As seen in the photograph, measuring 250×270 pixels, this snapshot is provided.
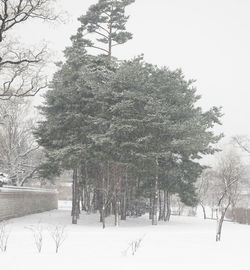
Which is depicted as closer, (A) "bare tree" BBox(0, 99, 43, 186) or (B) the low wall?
(B) the low wall

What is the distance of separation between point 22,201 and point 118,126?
38.6 ft

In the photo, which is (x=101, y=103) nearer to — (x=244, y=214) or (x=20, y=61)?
(x=20, y=61)

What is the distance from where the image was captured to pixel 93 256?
11.1 metres

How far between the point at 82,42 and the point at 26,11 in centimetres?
1098

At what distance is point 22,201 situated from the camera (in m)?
29.3

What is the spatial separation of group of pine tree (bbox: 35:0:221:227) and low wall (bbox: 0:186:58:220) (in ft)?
9.71

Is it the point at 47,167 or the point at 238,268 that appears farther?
→ the point at 47,167

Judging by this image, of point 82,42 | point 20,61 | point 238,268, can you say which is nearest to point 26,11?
point 20,61

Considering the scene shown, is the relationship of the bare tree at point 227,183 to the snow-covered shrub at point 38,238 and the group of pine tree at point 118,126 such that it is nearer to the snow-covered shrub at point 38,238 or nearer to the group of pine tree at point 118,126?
the group of pine tree at point 118,126

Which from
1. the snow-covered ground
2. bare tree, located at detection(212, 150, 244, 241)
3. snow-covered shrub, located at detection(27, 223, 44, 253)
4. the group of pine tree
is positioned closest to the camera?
the snow-covered ground

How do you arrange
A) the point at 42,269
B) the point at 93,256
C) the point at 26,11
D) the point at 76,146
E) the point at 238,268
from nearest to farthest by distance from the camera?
the point at 42,269 → the point at 238,268 → the point at 93,256 → the point at 26,11 → the point at 76,146

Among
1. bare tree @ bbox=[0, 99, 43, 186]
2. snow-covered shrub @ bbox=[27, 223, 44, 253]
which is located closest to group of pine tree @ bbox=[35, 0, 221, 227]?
snow-covered shrub @ bbox=[27, 223, 44, 253]

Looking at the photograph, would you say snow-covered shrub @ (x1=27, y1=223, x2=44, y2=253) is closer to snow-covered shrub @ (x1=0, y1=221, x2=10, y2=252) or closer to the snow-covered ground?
the snow-covered ground

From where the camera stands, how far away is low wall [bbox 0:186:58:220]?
24.8m
